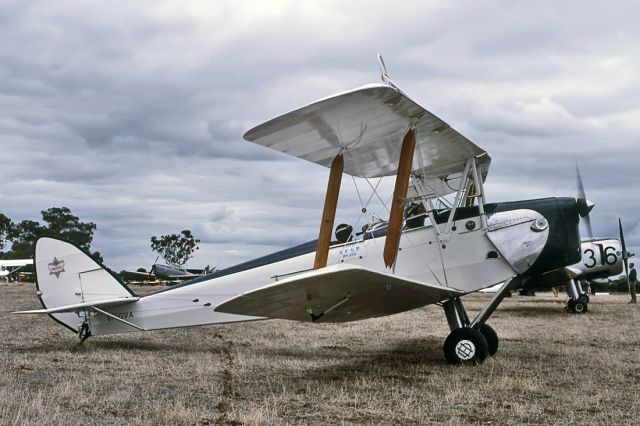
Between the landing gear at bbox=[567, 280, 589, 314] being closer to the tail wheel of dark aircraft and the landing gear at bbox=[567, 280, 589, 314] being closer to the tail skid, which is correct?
the tail wheel of dark aircraft

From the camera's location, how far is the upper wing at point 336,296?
221 inches

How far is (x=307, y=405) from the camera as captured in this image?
490 centimetres

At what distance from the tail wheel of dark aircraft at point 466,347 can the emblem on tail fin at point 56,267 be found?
6067mm

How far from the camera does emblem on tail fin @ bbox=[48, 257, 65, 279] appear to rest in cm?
927

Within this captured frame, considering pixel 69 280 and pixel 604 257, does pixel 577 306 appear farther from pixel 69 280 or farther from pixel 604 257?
pixel 69 280

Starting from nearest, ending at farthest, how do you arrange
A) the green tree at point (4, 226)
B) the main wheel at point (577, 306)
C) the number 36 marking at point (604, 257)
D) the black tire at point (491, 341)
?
the black tire at point (491, 341) → the main wheel at point (577, 306) → the number 36 marking at point (604, 257) → the green tree at point (4, 226)

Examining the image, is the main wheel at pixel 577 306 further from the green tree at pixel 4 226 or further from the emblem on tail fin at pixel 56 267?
the green tree at pixel 4 226

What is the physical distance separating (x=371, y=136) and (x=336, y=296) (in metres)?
2.27

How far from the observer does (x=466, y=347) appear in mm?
6965

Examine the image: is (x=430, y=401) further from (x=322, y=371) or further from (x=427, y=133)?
(x=427, y=133)

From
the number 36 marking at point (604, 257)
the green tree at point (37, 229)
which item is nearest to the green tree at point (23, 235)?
the green tree at point (37, 229)

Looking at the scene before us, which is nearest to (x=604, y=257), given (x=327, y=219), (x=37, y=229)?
(x=327, y=219)

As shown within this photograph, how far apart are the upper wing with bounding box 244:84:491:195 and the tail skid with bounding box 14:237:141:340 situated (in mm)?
3985

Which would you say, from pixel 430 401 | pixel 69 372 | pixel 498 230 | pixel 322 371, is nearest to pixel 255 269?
pixel 322 371
